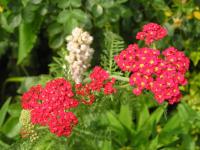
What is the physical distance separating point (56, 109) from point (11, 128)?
1.65m

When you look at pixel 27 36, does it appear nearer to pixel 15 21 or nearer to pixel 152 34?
pixel 15 21

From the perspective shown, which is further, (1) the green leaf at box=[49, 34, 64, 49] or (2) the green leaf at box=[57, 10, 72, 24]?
(1) the green leaf at box=[49, 34, 64, 49]

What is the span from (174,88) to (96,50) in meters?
1.80

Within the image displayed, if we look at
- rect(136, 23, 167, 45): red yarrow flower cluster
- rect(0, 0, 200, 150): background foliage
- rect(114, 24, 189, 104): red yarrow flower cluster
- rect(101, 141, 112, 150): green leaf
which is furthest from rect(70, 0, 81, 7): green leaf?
rect(101, 141, 112, 150): green leaf

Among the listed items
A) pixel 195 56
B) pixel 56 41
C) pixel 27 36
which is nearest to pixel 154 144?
pixel 195 56

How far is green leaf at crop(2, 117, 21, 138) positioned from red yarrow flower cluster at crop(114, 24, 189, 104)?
1701 millimetres

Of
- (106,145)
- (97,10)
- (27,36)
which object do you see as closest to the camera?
(97,10)

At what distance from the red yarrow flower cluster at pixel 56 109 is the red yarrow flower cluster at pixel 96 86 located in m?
0.07

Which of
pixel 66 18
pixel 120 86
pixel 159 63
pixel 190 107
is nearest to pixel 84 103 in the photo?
pixel 120 86

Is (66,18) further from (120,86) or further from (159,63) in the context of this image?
(159,63)

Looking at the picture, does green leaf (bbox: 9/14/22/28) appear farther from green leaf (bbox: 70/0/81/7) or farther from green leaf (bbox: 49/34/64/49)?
green leaf (bbox: 70/0/81/7)

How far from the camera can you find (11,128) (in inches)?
166

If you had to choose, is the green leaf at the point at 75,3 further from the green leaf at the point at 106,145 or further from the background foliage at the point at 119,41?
the green leaf at the point at 106,145

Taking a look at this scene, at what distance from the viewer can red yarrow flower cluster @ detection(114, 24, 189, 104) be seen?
101 inches
